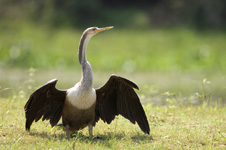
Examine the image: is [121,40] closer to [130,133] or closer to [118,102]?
[118,102]

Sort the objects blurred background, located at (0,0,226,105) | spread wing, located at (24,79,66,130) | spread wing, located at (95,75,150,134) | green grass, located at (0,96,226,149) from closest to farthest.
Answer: green grass, located at (0,96,226,149)
spread wing, located at (24,79,66,130)
spread wing, located at (95,75,150,134)
blurred background, located at (0,0,226,105)

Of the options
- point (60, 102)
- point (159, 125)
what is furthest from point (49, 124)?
point (159, 125)

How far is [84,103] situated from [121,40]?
11890 millimetres

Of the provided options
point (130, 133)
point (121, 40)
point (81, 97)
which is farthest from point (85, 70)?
point (121, 40)

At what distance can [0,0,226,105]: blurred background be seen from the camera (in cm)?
1490

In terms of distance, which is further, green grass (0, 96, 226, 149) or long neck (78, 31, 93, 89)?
long neck (78, 31, 93, 89)

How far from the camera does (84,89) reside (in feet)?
20.0

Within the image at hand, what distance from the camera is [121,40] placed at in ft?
58.6

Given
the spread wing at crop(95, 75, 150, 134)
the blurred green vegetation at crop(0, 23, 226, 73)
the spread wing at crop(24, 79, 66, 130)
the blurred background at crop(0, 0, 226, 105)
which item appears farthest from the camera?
the blurred green vegetation at crop(0, 23, 226, 73)

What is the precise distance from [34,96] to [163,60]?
10.8m

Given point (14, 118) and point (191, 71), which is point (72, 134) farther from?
point (191, 71)

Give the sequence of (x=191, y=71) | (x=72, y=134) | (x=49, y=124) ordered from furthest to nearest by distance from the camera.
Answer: (x=191, y=71) → (x=49, y=124) → (x=72, y=134)

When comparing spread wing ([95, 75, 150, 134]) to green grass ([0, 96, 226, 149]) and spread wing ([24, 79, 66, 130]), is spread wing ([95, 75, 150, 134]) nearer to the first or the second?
green grass ([0, 96, 226, 149])

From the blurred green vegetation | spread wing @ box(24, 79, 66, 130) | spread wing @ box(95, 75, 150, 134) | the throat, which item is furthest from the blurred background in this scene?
the throat
